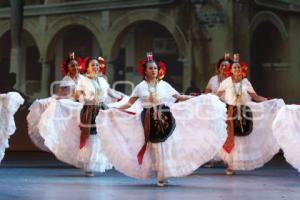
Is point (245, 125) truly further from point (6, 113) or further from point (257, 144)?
point (6, 113)

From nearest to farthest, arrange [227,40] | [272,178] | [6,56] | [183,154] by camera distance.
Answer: [183,154] < [272,178] < [227,40] < [6,56]

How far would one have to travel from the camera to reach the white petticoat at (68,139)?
263 inches

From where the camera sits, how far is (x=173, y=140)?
5773mm

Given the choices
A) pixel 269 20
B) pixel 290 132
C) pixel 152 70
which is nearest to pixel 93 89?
pixel 152 70

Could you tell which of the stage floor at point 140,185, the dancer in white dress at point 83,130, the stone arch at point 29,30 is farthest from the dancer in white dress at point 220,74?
the stone arch at point 29,30

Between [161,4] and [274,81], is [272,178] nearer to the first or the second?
[274,81]

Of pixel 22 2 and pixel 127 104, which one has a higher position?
pixel 22 2

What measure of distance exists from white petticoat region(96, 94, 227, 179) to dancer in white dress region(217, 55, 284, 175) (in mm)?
1102

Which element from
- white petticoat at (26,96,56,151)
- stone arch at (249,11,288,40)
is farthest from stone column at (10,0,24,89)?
stone arch at (249,11,288,40)

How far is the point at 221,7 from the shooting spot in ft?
30.8

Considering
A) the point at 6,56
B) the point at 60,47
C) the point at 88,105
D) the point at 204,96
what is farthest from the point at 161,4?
the point at 204,96

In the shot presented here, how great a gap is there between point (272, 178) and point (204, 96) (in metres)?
1.26

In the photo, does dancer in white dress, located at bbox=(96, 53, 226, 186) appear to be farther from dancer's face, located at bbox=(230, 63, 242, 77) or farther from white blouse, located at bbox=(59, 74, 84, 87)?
white blouse, located at bbox=(59, 74, 84, 87)

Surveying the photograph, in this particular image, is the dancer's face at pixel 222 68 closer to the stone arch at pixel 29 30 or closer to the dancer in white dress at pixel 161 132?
the dancer in white dress at pixel 161 132
